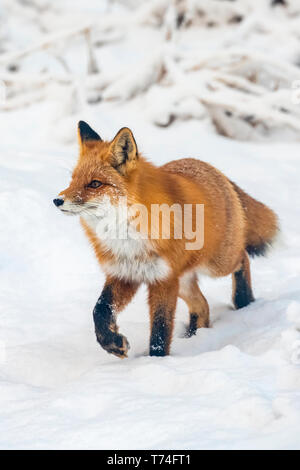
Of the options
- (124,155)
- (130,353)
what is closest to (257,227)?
(130,353)

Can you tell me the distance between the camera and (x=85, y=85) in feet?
28.7

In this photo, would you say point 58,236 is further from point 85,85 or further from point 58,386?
point 85,85

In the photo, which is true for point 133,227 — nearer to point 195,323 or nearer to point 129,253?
point 129,253

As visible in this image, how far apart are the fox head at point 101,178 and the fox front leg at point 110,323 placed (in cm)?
56

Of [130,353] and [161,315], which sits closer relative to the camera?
[161,315]

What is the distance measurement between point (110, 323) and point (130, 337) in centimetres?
67

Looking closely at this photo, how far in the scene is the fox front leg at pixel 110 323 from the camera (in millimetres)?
3357

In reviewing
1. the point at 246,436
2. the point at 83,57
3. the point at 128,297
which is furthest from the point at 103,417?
the point at 83,57

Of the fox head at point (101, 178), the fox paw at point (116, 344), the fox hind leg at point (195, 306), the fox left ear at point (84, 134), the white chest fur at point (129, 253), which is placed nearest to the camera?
the fox head at point (101, 178)

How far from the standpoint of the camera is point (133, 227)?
3209mm

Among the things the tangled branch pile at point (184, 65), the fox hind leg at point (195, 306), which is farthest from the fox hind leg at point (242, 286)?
the tangled branch pile at point (184, 65)

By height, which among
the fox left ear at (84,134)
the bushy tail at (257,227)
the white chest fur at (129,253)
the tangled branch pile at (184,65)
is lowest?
the tangled branch pile at (184,65)

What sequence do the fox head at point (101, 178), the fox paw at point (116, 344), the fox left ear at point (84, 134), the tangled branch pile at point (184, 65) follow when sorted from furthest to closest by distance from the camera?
the tangled branch pile at point (184, 65) → the fox left ear at point (84, 134) → the fox paw at point (116, 344) → the fox head at point (101, 178)

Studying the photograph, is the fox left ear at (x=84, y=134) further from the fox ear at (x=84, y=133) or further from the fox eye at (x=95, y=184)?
the fox eye at (x=95, y=184)
